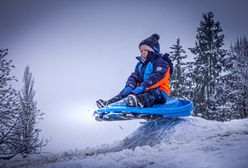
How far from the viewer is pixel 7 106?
9000 millimetres

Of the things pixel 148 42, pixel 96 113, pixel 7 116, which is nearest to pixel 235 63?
pixel 148 42

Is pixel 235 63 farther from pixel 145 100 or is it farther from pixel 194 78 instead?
pixel 145 100

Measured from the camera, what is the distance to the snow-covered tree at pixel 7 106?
28.6 ft

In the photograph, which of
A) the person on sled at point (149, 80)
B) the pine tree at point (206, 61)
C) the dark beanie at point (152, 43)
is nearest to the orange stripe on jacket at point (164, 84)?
the person on sled at point (149, 80)

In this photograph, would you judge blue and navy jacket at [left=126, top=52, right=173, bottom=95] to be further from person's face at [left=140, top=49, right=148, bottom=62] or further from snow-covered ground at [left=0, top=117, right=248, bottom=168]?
snow-covered ground at [left=0, top=117, right=248, bottom=168]

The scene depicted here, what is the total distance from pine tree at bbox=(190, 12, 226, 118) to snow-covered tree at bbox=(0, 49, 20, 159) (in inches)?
476

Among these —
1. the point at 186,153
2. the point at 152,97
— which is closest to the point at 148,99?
the point at 152,97

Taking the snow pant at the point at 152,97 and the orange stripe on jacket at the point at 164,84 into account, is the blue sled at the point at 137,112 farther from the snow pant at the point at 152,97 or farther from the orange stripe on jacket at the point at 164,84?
the orange stripe on jacket at the point at 164,84

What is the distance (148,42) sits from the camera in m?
5.71

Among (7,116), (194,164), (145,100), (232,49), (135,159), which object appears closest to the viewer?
(194,164)

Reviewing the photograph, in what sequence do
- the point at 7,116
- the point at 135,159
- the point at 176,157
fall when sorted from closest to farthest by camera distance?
the point at 176,157 → the point at 135,159 → the point at 7,116

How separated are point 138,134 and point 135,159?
2.62 m

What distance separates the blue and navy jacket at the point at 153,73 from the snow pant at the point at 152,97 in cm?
10

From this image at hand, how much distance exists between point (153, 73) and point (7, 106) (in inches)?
268
